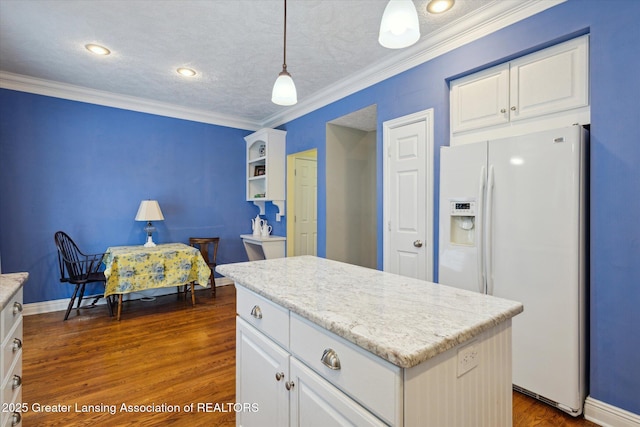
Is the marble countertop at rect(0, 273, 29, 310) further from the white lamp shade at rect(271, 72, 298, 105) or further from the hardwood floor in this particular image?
the white lamp shade at rect(271, 72, 298, 105)

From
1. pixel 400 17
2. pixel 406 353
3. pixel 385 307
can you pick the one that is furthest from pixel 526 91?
pixel 406 353

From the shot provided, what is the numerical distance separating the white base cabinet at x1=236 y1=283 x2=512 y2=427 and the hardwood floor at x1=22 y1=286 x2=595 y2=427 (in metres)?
0.89

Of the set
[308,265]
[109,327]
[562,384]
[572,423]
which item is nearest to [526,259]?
[562,384]

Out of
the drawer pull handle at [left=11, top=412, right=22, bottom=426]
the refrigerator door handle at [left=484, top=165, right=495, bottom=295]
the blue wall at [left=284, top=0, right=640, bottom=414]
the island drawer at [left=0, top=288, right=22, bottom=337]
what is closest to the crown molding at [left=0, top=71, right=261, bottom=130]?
the island drawer at [left=0, top=288, right=22, bottom=337]

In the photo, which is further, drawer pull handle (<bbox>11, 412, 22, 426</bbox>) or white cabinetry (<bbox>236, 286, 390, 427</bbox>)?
drawer pull handle (<bbox>11, 412, 22, 426</bbox>)

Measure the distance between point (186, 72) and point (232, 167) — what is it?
1915 mm

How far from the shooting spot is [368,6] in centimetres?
216

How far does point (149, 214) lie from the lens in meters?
3.94

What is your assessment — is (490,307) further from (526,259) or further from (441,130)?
(441,130)

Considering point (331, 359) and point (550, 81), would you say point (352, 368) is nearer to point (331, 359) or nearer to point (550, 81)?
point (331, 359)

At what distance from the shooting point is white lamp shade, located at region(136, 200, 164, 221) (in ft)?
12.8

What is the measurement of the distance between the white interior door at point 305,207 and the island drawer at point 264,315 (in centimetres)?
312

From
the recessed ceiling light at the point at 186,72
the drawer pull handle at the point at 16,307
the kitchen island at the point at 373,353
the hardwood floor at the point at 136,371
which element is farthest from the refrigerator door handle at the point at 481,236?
the recessed ceiling light at the point at 186,72

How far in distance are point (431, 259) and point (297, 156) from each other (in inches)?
107
